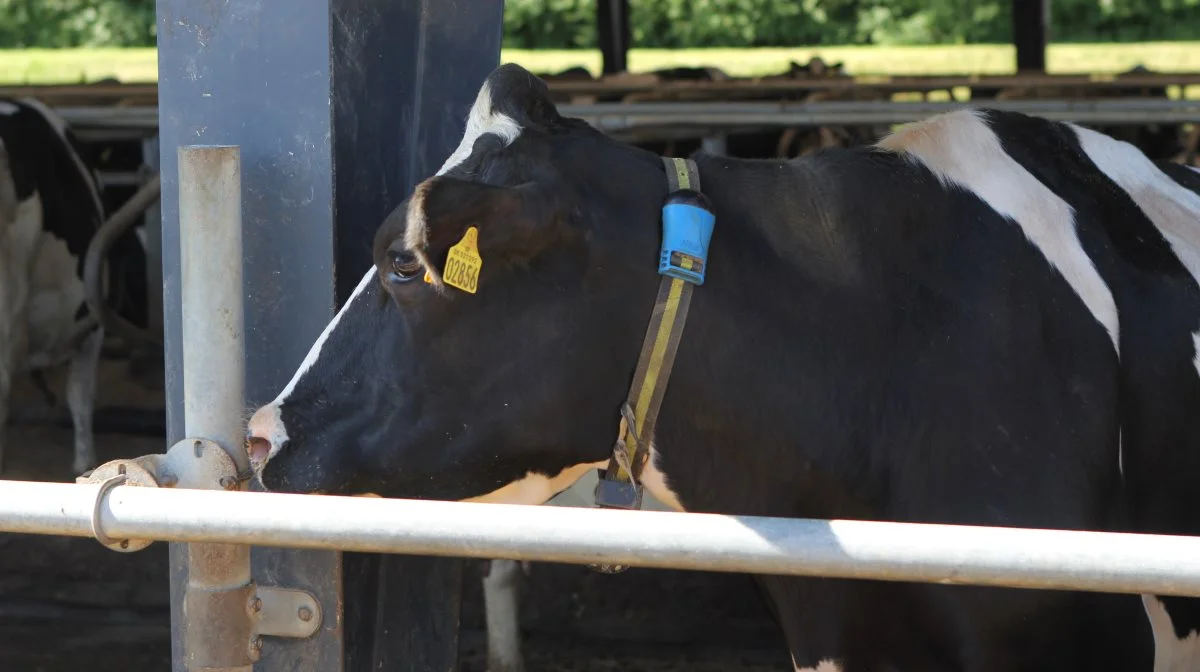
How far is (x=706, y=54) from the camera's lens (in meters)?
20.5

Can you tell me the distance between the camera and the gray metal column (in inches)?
83.8

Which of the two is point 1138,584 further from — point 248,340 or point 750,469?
point 248,340

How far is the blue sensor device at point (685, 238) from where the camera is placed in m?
2.12

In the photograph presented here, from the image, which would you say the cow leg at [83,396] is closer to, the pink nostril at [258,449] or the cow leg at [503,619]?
the cow leg at [503,619]

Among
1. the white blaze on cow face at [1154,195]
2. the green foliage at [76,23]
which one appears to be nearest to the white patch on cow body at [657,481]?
the white blaze on cow face at [1154,195]

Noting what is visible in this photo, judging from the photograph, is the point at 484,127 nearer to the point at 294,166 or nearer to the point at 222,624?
the point at 294,166

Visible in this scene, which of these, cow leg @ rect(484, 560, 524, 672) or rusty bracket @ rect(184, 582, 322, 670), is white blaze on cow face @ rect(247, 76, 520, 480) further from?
cow leg @ rect(484, 560, 524, 672)

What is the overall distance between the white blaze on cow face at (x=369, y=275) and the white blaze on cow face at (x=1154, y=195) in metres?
1.14

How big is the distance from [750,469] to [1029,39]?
8.51 m

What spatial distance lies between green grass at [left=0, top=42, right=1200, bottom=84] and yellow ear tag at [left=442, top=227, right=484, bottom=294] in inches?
563

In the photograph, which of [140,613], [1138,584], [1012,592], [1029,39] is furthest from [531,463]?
[1029,39]

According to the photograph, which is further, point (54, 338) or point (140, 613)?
point (54, 338)

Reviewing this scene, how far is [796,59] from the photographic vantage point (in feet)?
60.9

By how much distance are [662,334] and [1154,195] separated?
1.10 meters
